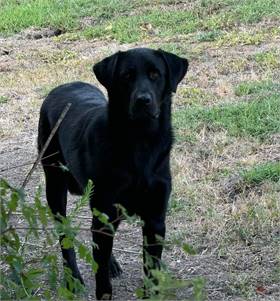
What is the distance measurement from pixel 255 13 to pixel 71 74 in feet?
11.8

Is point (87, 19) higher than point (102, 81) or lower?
lower

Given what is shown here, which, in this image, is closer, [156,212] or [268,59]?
[156,212]

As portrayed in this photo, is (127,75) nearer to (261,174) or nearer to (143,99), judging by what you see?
(143,99)

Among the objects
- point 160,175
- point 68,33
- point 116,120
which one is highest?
point 116,120

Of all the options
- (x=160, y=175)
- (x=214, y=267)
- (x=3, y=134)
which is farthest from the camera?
(x=3, y=134)

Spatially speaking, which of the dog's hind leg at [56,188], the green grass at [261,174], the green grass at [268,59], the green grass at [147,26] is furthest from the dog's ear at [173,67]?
the green grass at [147,26]

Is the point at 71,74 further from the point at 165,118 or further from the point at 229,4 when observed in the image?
the point at 165,118

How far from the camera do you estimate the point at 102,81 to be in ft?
16.3

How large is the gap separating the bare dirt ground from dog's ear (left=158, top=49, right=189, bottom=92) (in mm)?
1085

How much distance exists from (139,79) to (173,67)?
11.8 inches

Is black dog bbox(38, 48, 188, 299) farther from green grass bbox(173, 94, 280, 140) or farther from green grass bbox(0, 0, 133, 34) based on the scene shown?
green grass bbox(0, 0, 133, 34)

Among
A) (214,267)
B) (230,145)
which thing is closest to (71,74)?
(230,145)

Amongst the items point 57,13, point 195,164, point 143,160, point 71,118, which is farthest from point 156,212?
point 57,13

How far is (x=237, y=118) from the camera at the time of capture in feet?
27.2
